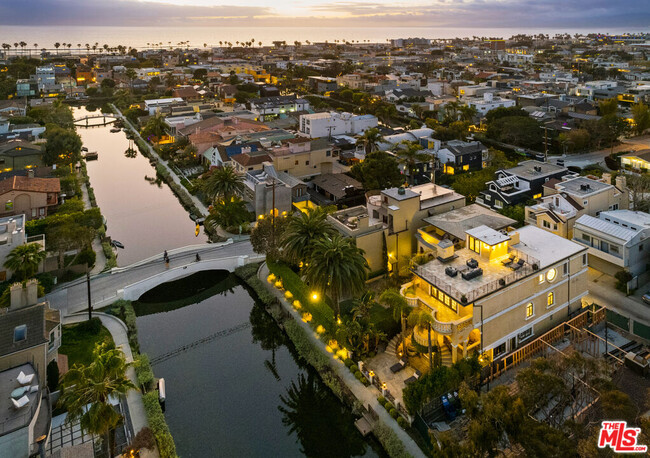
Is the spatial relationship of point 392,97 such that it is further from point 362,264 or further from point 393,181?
point 362,264

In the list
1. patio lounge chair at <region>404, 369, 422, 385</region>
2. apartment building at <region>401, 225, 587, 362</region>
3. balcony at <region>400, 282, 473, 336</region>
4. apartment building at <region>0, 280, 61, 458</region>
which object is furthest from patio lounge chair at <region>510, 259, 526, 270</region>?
apartment building at <region>0, 280, 61, 458</region>

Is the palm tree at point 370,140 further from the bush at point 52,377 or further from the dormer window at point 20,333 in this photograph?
the dormer window at point 20,333

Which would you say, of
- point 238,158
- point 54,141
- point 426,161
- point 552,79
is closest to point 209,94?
point 54,141

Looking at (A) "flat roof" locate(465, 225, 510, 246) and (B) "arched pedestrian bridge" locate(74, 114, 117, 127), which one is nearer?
(A) "flat roof" locate(465, 225, 510, 246)

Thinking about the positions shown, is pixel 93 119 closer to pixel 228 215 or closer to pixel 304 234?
pixel 228 215

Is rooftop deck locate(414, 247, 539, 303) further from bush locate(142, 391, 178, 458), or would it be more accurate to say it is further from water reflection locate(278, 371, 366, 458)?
bush locate(142, 391, 178, 458)

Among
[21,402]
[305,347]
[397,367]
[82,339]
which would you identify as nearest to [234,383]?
[305,347]
